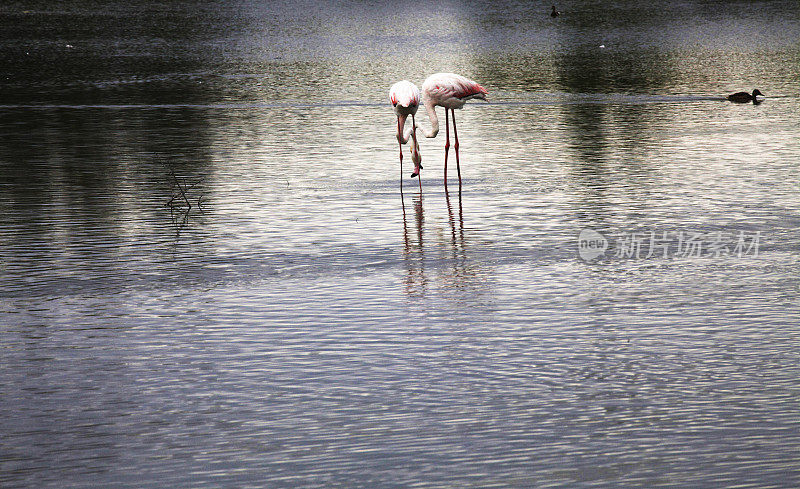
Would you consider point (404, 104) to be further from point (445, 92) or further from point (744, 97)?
point (744, 97)

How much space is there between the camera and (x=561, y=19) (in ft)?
263

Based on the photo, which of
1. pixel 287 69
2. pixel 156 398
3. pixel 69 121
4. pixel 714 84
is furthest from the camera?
pixel 287 69

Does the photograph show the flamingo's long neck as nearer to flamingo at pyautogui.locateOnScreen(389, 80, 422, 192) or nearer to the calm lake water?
flamingo at pyautogui.locateOnScreen(389, 80, 422, 192)

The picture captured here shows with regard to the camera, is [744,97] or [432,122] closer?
[432,122]

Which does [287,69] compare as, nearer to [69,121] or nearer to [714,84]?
[714,84]

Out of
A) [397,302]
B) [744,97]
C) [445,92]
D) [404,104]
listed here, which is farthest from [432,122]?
[744,97]

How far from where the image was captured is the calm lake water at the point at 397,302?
6.13 m

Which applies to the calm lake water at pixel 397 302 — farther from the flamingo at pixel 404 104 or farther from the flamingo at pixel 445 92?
the flamingo at pixel 445 92

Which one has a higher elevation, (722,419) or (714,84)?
(714,84)

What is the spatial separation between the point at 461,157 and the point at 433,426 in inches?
445

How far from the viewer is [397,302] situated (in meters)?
9.16

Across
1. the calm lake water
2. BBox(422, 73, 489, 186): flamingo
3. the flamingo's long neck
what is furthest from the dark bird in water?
the flamingo's long neck

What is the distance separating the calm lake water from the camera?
6.13 metres

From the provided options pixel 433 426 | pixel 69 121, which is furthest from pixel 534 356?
pixel 69 121
